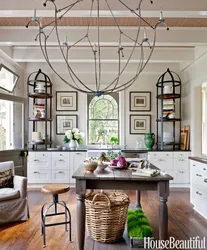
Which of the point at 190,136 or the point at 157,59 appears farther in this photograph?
the point at 190,136

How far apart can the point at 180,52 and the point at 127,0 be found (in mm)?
2551

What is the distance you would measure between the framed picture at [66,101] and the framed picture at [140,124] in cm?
153

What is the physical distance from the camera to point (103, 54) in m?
5.16

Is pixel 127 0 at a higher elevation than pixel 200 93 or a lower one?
higher

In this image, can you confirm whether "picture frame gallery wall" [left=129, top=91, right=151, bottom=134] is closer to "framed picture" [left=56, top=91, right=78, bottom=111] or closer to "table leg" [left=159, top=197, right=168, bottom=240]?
"framed picture" [left=56, top=91, right=78, bottom=111]

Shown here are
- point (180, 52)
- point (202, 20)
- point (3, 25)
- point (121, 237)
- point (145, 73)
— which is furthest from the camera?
point (145, 73)

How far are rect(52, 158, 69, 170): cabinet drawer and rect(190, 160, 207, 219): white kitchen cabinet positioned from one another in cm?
279

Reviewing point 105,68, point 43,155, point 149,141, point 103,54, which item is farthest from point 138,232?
point 105,68

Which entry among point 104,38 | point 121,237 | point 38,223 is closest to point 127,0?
point 104,38

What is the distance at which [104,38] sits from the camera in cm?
418

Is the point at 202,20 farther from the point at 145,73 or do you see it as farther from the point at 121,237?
the point at 121,237

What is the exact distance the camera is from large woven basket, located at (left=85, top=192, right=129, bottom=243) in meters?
2.72

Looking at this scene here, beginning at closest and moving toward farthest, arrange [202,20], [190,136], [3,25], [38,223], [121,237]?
[121,237], [38,223], [202,20], [3,25], [190,136]

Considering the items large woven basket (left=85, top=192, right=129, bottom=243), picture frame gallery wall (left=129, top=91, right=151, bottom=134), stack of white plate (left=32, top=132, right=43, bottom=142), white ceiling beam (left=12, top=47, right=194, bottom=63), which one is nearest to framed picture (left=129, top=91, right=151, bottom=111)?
picture frame gallery wall (left=129, top=91, right=151, bottom=134)
